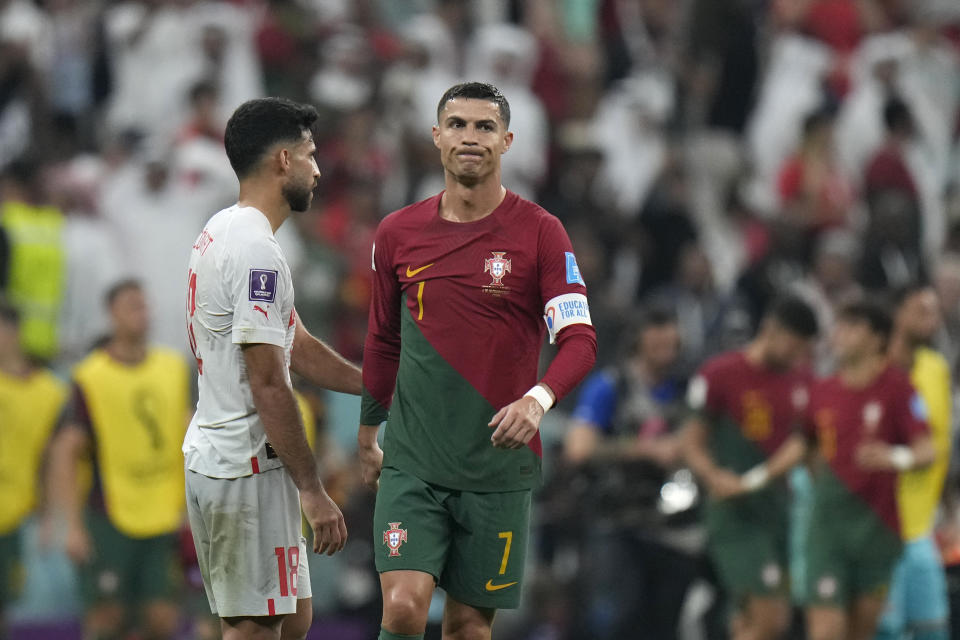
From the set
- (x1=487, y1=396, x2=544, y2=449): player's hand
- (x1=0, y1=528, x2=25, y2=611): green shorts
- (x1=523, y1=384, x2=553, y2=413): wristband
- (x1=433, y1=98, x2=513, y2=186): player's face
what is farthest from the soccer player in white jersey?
(x1=0, y1=528, x2=25, y2=611): green shorts

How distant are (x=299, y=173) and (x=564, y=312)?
116 centimetres

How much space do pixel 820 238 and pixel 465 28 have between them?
14.5ft

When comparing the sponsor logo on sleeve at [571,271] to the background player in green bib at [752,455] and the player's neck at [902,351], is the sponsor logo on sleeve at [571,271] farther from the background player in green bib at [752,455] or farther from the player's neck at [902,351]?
the player's neck at [902,351]

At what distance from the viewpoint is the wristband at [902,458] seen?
31.5 feet

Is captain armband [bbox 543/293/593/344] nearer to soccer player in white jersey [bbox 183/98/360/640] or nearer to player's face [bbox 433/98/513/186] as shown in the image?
player's face [bbox 433/98/513/186]

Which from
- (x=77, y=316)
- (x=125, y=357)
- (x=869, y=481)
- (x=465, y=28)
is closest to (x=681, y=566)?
(x=869, y=481)

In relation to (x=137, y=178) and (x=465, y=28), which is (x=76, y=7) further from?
(x=465, y=28)

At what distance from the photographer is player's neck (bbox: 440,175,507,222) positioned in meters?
6.75

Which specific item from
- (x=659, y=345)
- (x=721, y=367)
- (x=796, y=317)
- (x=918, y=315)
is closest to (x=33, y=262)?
(x=659, y=345)

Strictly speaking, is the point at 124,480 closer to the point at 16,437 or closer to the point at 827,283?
the point at 16,437

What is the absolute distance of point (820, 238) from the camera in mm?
15102

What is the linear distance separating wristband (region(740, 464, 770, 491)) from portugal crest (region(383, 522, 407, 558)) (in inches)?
173

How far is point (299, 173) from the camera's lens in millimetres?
6547

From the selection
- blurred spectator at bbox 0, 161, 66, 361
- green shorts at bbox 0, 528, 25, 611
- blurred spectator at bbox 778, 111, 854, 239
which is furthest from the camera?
blurred spectator at bbox 778, 111, 854, 239
